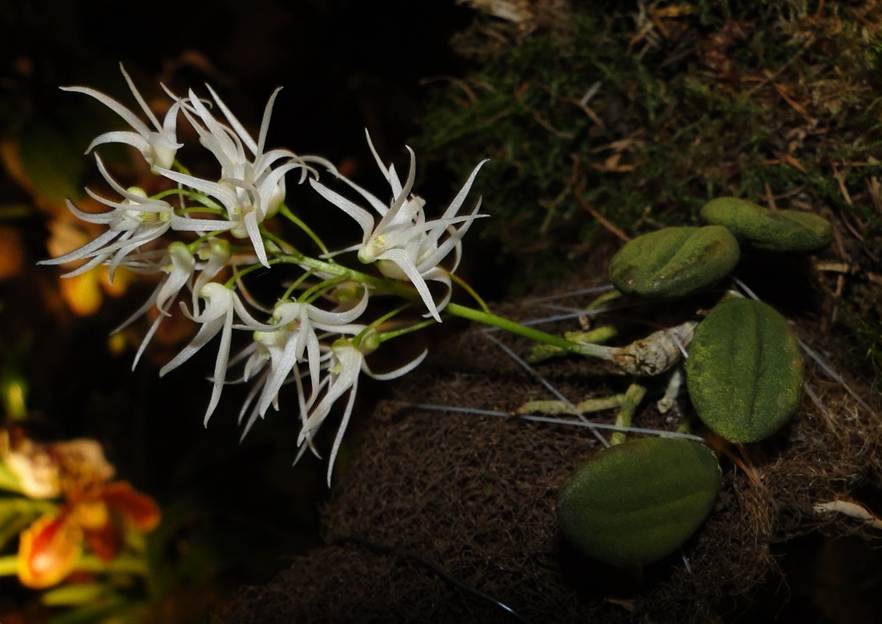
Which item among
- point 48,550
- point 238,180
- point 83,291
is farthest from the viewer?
point 83,291

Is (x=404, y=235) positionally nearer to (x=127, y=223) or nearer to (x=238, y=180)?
(x=238, y=180)

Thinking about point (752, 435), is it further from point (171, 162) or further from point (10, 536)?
point (10, 536)

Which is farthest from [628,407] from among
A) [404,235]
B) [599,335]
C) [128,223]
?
[128,223]

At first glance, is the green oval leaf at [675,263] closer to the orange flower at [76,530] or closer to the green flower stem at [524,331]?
the green flower stem at [524,331]

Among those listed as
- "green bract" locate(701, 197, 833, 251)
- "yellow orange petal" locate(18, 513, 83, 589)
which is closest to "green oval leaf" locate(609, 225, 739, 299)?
"green bract" locate(701, 197, 833, 251)

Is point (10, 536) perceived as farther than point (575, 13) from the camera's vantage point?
Yes

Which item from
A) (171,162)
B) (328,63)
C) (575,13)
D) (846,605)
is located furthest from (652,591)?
(328,63)
